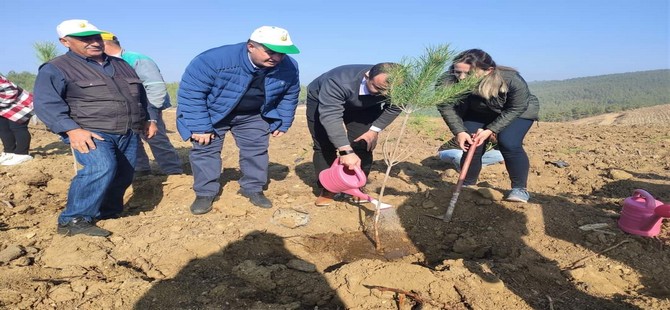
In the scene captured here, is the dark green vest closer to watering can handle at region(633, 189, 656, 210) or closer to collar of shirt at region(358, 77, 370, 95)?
collar of shirt at region(358, 77, 370, 95)

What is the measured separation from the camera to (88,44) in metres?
2.88

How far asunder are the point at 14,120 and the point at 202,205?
12.6 ft

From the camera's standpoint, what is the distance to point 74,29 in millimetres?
2789

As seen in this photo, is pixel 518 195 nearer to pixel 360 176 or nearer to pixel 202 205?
pixel 360 176

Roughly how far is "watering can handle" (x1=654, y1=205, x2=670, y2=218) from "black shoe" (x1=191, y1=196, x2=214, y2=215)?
364 cm

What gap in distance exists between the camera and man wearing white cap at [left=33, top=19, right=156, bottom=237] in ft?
9.12

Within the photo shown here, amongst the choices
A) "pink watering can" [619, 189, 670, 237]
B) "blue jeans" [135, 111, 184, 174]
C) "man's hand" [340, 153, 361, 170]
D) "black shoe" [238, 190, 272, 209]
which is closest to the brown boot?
"black shoe" [238, 190, 272, 209]

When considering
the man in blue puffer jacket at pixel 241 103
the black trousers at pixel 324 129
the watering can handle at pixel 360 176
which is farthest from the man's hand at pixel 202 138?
the watering can handle at pixel 360 176

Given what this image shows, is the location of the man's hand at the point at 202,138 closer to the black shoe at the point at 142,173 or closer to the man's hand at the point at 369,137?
the man's hand at the point at 369,137

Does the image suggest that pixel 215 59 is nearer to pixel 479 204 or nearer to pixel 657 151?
pixel 479 204

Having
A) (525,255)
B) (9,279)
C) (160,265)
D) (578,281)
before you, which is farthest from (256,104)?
(578,281)

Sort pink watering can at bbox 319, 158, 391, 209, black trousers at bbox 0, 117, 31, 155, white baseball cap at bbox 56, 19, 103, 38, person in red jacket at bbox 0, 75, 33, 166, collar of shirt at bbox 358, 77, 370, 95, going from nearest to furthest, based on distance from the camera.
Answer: white baseball cap at bbox 56, 19, 103, 38
pink watering can at bbox 319, 158, 391, 209
collar of shirt at bbox 358, 77, 370, 95
person in red jacket at bbox 0, 75, 33, 166
black trousers at bbox 0, 117, 31, 155

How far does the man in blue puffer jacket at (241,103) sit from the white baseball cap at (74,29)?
0.73 metres

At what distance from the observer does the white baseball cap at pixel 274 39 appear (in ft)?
9.74
